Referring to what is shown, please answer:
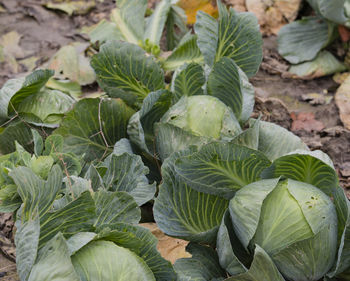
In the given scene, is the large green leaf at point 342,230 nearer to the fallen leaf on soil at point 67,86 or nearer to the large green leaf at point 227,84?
the large green leaf at point 227,84

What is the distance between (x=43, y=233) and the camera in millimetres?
1230

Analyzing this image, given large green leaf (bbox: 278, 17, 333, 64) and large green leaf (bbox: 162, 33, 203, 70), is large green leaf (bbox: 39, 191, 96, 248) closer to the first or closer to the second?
large green leaf (bbox: 162, 33, 203, 70)

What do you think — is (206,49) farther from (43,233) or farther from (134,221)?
(43,233)

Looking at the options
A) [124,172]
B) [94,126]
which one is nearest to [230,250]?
[124,172]

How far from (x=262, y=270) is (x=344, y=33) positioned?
5.85 ft

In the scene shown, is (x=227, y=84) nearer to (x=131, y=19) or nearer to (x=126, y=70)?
(x=126, y=70)

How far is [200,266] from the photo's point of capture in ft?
4.62

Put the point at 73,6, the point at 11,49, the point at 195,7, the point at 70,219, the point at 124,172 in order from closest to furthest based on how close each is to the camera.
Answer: the point at 70,219
the point at 124,172
the point at 195,7
the point at 11,49
the point at 73,6

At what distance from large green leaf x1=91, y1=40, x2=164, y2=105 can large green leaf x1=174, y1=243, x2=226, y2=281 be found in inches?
27.3

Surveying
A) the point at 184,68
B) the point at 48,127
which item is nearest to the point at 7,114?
the point at 48,127

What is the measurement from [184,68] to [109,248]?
2.74 ft

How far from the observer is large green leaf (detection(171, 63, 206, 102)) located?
181 centimetres

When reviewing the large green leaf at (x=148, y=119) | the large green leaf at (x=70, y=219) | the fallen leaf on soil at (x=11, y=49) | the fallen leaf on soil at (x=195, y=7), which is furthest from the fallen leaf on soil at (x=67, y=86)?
the large green leaf at (x=70, y=219)

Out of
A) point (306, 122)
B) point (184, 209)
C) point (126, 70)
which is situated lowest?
point (306, 122)
